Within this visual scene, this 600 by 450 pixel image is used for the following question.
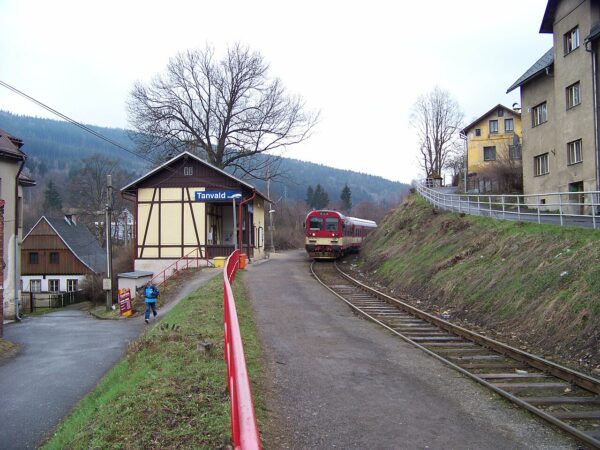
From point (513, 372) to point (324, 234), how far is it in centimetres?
2463

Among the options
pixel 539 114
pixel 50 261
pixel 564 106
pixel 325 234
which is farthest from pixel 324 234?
pixel 50 261

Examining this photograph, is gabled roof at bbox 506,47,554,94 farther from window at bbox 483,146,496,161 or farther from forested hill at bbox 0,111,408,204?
forested hill at bbox 0,111,408,204

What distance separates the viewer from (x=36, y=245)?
50.9 meters

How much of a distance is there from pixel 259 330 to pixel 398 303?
5.30 meters

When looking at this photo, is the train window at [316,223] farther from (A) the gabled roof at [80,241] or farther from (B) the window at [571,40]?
(A) the gabled roof at [80,241]

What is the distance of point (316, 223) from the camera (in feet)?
107

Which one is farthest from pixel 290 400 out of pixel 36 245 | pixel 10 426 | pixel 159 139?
pixel 36 245

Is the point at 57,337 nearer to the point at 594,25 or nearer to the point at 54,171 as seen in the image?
the point at 594,25

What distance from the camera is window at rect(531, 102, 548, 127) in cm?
2541

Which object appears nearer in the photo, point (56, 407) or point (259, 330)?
point (56, 407)

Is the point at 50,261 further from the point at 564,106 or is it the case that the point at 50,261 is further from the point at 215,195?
the point at 564,106

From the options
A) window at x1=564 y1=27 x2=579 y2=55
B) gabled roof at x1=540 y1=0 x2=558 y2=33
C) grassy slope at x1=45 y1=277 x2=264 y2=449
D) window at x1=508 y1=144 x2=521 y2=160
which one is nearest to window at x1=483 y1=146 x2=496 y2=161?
window at x1=508 y1=144 x2=521 y2=160

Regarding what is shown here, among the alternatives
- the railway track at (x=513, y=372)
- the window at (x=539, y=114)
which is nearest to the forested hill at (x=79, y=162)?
the window at (x=539, y=114)

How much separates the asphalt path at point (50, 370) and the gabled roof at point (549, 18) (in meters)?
20.9
